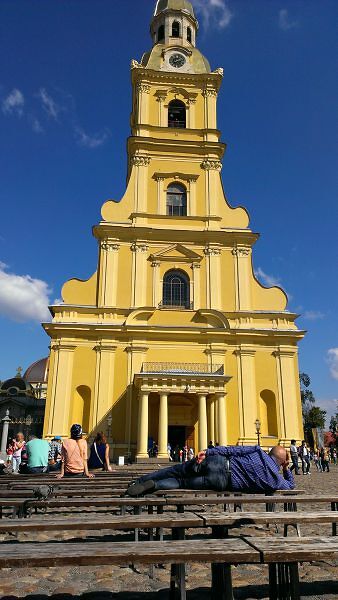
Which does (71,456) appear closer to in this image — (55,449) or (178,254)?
(55,449)

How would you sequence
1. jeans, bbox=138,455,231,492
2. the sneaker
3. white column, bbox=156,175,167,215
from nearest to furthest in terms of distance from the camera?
1. the sneaker
2. jeans, bbox=138,455,231,492
3. white column, bbox=156,175,167,215

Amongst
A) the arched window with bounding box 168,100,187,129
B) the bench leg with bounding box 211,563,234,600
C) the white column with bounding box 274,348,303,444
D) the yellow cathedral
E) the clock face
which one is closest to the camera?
the bench leg with bounding box 211,563,234,600

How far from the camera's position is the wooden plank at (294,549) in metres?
2.67

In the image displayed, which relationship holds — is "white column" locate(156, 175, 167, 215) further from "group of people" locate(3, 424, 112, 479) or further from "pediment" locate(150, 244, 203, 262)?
"group of people" locate(3, 424, 112, 479)

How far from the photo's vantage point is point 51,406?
23828 mm

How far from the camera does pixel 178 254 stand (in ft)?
90.0

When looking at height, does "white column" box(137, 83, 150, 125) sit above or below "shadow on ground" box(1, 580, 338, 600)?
above

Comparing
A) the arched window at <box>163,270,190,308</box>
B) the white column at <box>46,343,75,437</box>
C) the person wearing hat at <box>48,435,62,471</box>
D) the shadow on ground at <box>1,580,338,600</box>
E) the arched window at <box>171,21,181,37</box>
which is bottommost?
the shadow on ground at <box>1,580,338,600</box>

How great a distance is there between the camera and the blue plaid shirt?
17.2ft

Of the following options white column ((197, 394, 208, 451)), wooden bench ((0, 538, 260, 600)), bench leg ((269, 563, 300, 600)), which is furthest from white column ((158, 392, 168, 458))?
wooden bench ((0, 538, 260, 600))

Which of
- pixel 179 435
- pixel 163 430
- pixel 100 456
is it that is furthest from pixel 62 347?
pixel 100 456

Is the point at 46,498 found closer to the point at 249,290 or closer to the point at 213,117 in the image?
the point at 249,290

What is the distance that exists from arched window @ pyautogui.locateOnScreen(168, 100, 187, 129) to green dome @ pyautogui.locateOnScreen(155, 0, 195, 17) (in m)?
10.5

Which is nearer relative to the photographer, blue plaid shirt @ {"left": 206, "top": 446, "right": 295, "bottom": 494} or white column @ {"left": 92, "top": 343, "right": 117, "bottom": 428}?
blue plaid shirt @ {"left": 206, "top": 446, "right": 295, "bottom": 494}
